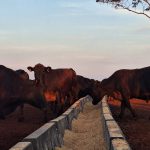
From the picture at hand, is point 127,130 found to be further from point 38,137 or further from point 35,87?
point 38,137

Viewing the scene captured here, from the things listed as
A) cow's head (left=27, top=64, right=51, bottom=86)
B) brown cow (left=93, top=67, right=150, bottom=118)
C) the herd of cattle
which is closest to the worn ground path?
the herd of cattle

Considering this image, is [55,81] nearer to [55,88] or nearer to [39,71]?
[55,88]

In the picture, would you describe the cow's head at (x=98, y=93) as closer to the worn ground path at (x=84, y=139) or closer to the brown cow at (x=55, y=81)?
the brown cow at (x=55, y=81)

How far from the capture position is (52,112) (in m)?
25.1

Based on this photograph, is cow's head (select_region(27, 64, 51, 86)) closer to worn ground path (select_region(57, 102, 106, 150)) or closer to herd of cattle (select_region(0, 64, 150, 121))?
herd of cattle (select_region(0, 64, 150, 121))

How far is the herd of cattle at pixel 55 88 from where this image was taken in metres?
17.8

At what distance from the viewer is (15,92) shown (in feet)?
58.9

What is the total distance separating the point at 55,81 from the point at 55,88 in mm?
588

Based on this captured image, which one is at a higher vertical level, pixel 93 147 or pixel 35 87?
pixel 35 87

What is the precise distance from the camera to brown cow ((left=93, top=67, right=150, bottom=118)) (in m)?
23.5

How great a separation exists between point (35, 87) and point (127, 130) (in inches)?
158

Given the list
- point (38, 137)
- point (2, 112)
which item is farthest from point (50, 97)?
point (38, 137)

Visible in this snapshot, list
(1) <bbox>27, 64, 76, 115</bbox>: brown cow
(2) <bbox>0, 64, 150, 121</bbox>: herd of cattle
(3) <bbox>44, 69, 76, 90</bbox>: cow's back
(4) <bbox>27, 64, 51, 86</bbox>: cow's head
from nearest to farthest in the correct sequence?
(2) <bbox>0, 64, 150, 121</bbox>: herd of cattle, (4) <bbox>27, 64, 51, 86</bbox>: cow's head, (1) <bbox>27, 64, 76, 115</bbox>: brown cow, (3) <bbox>44, 69, 76, 90</bbox>: cow's back

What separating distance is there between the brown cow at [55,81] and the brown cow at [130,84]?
8.27 feet
